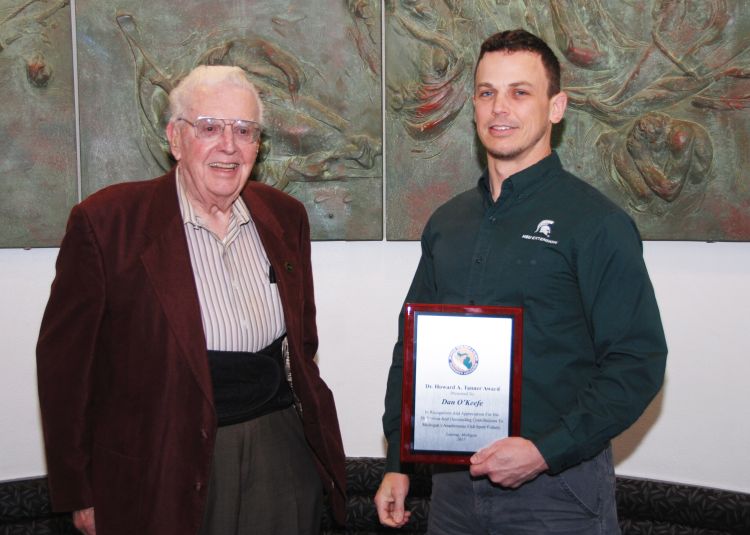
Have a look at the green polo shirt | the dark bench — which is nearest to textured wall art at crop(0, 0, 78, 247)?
the dark bench

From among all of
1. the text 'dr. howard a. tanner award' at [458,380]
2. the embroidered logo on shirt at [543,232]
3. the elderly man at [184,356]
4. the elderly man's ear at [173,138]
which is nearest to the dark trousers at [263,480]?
the elderly man at [184,356]

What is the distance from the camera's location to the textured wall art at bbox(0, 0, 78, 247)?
3.84 meters

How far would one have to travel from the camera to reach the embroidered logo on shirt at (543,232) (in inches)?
90.5

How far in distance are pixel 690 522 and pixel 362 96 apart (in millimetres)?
2510

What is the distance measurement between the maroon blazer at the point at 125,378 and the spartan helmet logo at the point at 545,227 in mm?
1029

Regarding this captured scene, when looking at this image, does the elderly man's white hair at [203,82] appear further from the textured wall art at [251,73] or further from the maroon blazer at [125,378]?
the textured wall art at [251,73]

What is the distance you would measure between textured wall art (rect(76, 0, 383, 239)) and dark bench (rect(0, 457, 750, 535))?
1365 mm

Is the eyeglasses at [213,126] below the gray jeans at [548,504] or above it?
above

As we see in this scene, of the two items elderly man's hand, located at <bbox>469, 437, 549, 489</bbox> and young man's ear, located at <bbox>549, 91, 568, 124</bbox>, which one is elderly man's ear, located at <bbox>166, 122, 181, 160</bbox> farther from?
elderly man's hand, located at <bbox>469, 437, 549, 489</bbox>

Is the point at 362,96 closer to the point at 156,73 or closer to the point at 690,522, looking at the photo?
the point at 156,73

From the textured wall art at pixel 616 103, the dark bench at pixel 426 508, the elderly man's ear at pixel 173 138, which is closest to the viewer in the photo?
the elderly man's ear at pixel 173 138

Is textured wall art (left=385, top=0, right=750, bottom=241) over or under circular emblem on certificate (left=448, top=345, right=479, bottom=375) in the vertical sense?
over

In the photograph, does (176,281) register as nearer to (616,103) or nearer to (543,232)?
(543,232)

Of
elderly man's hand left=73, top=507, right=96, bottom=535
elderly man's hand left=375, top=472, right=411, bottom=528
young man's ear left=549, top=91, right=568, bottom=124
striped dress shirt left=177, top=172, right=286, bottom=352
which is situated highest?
young man's ear left=549, top=91, right=568, bottom=124
